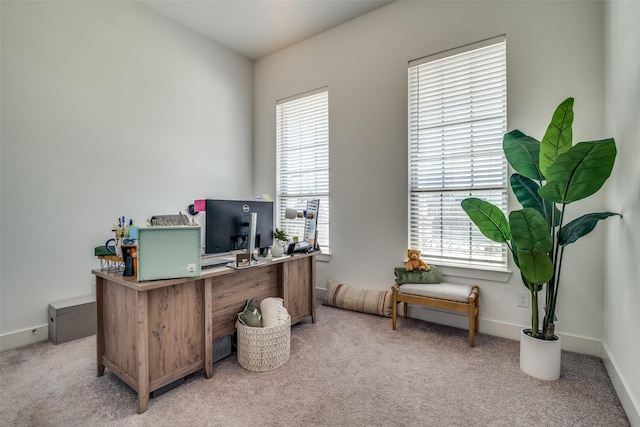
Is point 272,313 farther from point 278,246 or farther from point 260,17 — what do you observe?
point 260,17

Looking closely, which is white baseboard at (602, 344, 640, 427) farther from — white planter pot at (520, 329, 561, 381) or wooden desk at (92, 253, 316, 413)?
wooden desk at (92, 253, 316, 413)

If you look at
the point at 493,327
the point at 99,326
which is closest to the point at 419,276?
the point at 493,327

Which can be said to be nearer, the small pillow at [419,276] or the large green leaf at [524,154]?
the large green leaf at [524,154]

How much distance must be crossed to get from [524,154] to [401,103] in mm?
1558

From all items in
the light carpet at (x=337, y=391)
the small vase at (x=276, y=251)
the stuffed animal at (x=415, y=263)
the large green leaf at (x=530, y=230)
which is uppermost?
the large green leaf at (x=530, y=230)

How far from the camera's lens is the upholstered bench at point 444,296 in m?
2.63

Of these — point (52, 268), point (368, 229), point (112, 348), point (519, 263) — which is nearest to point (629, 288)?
point (519, 263)

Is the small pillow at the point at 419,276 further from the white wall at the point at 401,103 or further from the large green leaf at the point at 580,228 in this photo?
the large green leaf at the point at 580,228

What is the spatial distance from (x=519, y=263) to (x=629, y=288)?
0.58 metres

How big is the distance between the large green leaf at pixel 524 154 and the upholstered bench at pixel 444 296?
115cm

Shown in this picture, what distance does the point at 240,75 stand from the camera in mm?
4652

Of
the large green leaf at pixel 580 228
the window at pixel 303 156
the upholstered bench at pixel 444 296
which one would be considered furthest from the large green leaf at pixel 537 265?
the window at pixel 303 156

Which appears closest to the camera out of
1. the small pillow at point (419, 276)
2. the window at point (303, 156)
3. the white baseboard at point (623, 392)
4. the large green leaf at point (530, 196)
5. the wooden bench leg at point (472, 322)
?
the white baseboard at point (623, 392)

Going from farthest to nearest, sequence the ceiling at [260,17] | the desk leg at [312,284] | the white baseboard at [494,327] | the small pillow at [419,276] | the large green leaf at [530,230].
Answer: the ceiling at [260,17]
the desk leg at [312,284]
the small pillow at [419,276]
the white baseboard at [494,327]
the large green leaf at [530,230]
